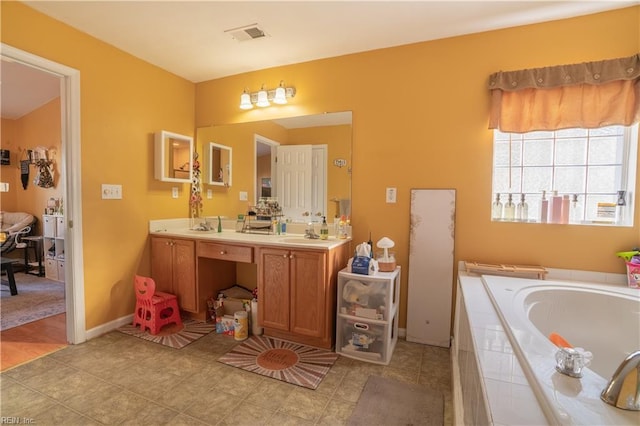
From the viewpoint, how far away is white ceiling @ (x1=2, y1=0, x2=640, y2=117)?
6.39 ft

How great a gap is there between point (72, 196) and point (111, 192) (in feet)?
0.96

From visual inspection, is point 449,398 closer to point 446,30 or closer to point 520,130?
point 520,130

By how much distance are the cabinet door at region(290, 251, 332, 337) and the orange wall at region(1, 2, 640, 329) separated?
605mm

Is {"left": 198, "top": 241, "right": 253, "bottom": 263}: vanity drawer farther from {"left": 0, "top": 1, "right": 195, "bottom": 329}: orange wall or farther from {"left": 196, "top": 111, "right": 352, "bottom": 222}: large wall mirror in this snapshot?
{"left": 0, "top": 1, "right": 195, "bottom": 329}: orange wall

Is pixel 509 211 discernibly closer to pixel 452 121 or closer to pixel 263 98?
pixel 452 121

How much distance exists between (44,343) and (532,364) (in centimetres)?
320

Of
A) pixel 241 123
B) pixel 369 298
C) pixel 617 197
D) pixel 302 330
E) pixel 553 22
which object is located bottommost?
pixel 302 330

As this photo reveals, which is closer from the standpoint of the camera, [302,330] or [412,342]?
[302,330]

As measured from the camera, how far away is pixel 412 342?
242 cm

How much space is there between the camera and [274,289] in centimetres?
234

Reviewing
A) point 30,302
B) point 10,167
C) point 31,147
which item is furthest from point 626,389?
point 10,167

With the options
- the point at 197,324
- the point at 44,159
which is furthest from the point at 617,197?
the point at 44,159

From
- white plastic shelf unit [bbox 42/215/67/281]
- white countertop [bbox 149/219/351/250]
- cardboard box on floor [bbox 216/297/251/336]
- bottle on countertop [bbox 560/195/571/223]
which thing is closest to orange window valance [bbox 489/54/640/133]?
bottle on countertop [bbox 560/195/571/223]

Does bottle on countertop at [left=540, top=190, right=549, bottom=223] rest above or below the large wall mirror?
below
